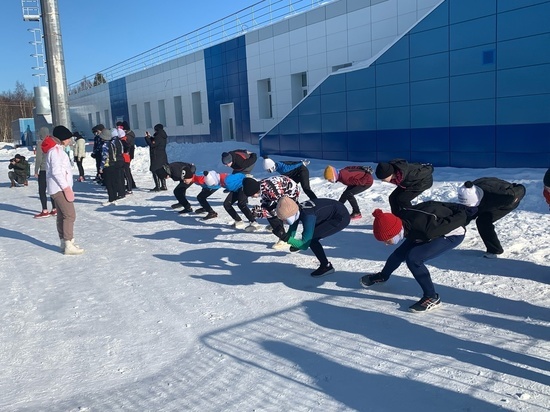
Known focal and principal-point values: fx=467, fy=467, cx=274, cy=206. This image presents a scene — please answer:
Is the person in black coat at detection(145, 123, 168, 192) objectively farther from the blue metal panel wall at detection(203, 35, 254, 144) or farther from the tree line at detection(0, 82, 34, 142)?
the tree line at detection(0, 82, 34, 142)

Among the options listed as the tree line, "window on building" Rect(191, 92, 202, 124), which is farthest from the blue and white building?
the tree line

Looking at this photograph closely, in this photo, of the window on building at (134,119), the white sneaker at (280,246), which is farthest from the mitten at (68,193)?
the window on building at (134,119)

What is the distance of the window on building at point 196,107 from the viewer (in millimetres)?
25562

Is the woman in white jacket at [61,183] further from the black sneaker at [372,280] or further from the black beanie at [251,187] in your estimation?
the black sneaker at [372,280]

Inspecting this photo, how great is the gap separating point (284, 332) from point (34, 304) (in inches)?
104

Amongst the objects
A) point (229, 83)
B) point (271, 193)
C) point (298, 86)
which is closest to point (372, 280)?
point (271, 193)

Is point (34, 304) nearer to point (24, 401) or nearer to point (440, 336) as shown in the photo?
point (24, 401)

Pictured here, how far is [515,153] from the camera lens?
1063 cm

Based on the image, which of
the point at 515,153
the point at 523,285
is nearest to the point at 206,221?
the point at 523,285

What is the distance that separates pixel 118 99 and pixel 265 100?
16.9m

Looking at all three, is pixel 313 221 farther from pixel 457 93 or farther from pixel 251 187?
pixel 457 93

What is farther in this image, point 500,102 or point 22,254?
point 500,102

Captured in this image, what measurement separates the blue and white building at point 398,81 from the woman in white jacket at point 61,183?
29.9 feet

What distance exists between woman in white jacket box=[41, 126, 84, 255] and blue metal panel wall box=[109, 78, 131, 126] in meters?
27.5
